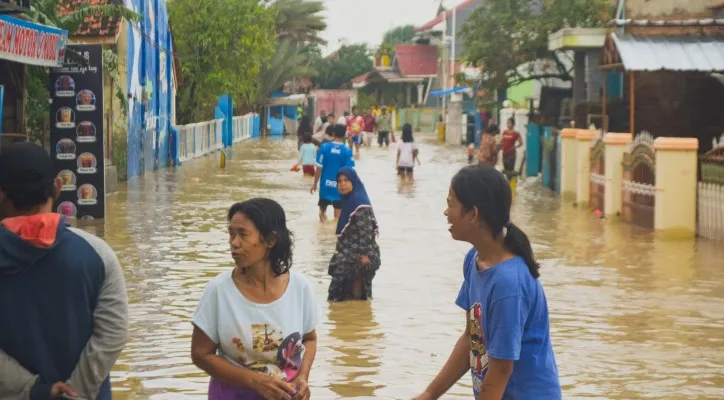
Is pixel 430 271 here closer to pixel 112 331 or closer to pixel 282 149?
pixel 112 331

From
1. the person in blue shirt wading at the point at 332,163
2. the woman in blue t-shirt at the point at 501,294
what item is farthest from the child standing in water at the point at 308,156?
the woman in blue t-shirt at the point at 501,294

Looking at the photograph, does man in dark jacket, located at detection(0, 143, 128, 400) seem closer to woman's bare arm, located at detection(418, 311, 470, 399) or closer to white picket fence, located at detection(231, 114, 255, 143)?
woman's bare arm, located at detection(418, 311, 470, 399)

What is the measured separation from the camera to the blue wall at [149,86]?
100 ft

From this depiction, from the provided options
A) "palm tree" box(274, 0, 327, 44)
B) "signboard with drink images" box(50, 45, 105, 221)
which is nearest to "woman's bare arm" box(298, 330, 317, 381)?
"signboard with drink images" box(50, 45, 105, 221)

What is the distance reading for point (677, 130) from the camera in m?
28.2

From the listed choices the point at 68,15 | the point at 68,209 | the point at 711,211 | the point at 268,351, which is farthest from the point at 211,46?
the point at 268,351

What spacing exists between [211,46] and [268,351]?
129 ft

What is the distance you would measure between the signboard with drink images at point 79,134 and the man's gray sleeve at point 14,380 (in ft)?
49.1

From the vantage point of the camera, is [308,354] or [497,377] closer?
[497,377]

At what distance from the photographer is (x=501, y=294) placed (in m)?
4.41

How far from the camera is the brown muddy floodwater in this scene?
9.41 metres

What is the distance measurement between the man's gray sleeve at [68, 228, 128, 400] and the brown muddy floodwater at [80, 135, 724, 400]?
416cm

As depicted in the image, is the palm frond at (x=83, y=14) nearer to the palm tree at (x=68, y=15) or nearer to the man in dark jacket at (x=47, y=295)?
the palm tree at (x=68, y=15)

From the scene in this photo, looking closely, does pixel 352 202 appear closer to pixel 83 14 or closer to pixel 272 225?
pixel 272 225
